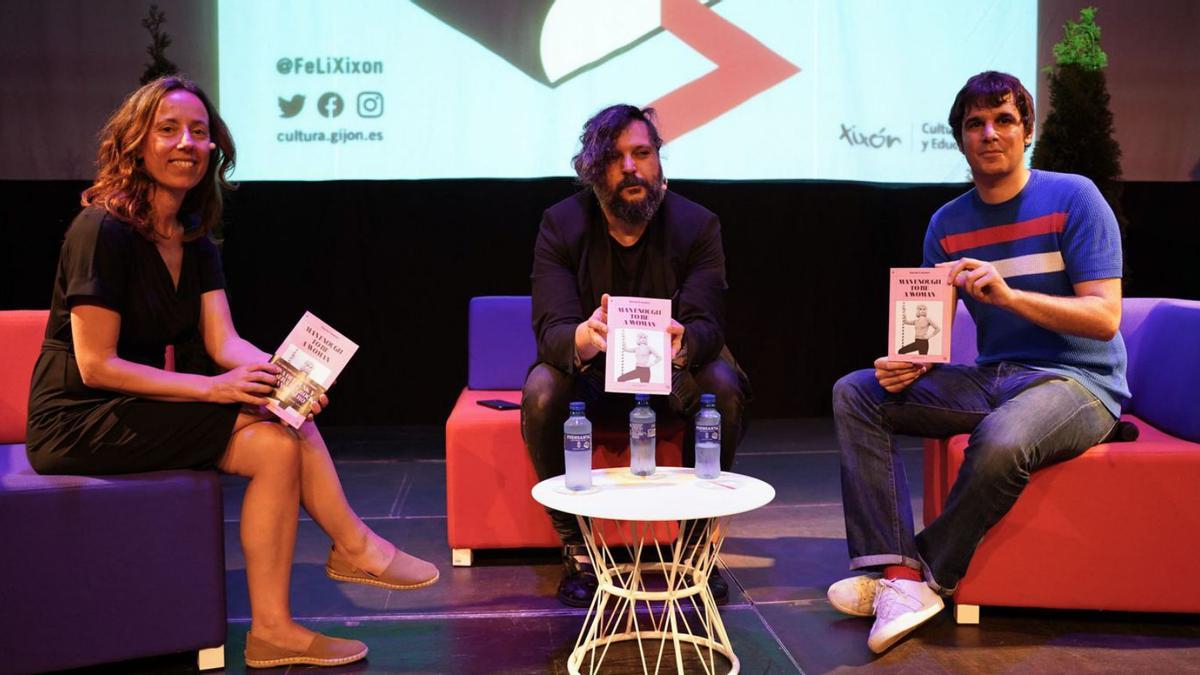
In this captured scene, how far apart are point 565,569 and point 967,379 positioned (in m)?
1.27

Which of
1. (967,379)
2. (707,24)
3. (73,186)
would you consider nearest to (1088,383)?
(967,379)

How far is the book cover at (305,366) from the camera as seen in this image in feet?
8.30

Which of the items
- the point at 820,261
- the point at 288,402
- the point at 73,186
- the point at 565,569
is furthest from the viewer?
the point at 820,261

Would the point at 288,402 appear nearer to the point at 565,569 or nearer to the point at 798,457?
the point at 565,569

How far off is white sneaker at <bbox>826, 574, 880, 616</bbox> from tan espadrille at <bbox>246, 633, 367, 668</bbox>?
1.27 metres

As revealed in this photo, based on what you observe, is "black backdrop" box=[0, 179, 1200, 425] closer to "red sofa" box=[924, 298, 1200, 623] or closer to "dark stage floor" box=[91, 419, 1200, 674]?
"dark stage floor" box=[91, 419, 1200, 674]

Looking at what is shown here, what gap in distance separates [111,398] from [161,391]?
0.14m

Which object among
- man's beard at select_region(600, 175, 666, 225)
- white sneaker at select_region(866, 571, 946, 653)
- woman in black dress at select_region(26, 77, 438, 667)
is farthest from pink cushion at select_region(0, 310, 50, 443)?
white sneaker at select_region(866, 571, 946, 653)

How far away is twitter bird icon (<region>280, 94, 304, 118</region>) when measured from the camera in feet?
16.6

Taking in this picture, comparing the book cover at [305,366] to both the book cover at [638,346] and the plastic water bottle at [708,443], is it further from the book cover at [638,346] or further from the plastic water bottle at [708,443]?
the plastic water bottle at [708,443]

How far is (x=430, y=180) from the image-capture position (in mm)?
5422

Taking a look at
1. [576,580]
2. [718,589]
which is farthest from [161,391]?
[718,589]

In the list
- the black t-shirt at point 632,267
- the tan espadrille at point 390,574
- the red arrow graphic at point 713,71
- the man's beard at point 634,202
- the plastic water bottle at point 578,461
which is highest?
the red arrow graphic at point 713,71

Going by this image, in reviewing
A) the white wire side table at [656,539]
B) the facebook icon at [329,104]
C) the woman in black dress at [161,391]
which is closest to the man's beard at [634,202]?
the white wire side table at [656,539]
